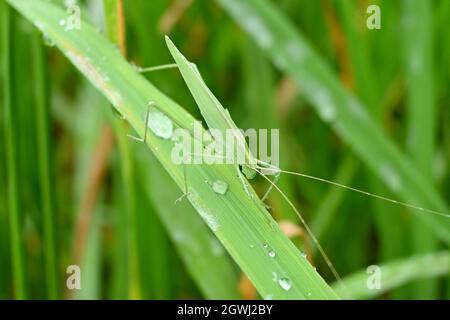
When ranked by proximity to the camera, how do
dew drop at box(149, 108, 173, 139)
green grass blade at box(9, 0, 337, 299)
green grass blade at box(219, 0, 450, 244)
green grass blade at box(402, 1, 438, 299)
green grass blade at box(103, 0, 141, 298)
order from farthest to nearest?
green grass blade at box(402, 1, 438, 299) < green grass blade at box(219, 0, 450, 244) < green grass blade at box(103, 0, 141, 298) < dew drop at box(149, 108, 173, 139) < green grass blade at box(9, 0, 337, 299)

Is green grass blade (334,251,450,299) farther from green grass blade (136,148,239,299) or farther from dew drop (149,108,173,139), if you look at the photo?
dew drop (149,108,173,139)

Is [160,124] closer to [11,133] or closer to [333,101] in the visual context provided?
[11,133]

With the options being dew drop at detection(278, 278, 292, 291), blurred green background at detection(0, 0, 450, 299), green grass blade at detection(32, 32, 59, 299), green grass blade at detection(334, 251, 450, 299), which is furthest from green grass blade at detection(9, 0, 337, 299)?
green grass blade at detection(334, 251, 450, 299)

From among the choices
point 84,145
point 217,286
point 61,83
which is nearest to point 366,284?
point 217,286

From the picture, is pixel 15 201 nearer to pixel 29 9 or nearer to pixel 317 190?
pixel 29 9

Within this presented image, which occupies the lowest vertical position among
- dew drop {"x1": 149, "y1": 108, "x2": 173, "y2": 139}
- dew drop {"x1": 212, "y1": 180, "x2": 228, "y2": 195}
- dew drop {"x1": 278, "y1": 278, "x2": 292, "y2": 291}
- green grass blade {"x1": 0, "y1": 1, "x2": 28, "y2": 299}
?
dew drop {"x1": 278, "y1": 278, "x2": 292, "y2": 291}
